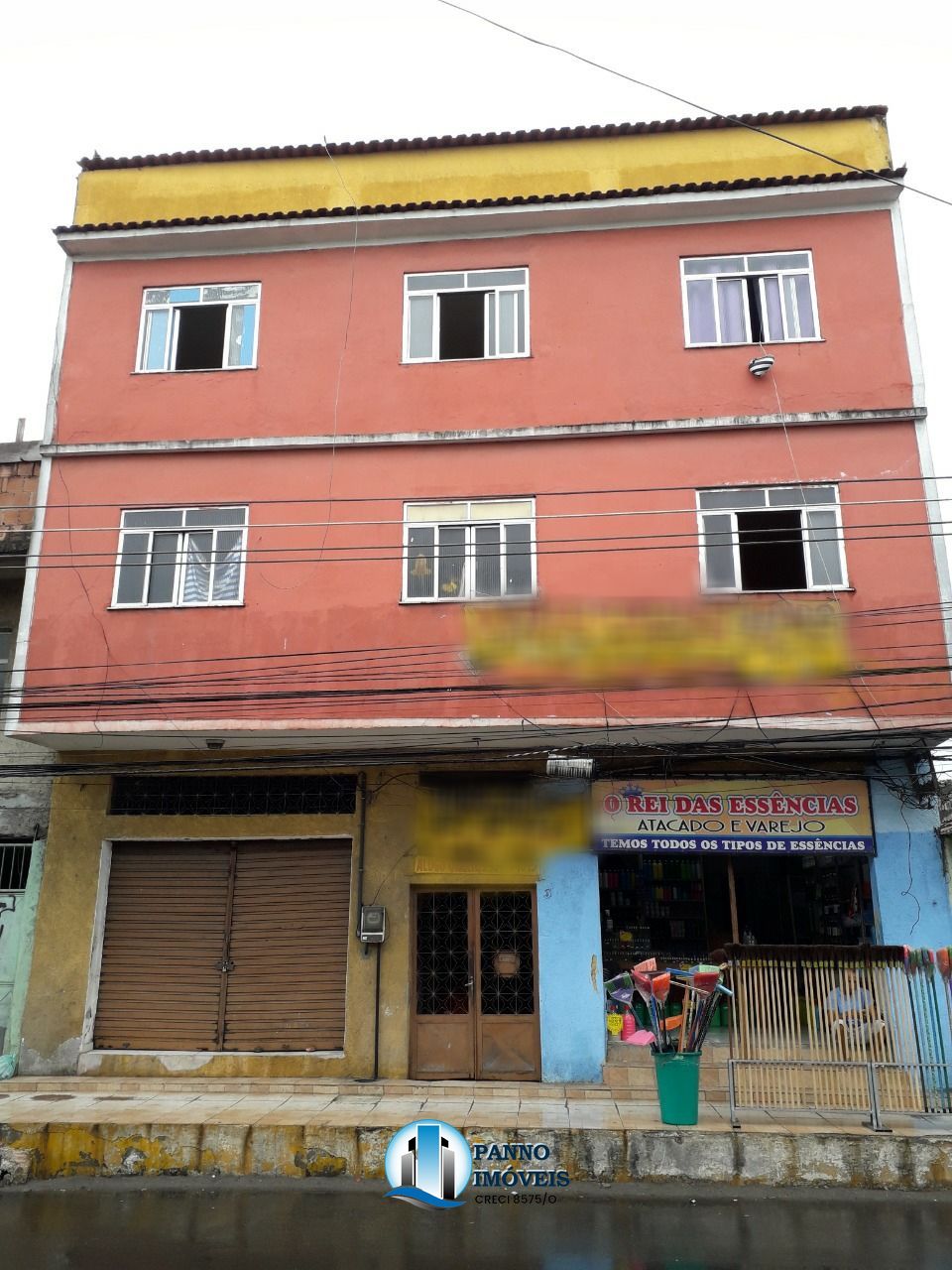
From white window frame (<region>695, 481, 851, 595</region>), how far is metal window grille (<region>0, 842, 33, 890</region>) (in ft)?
30.6

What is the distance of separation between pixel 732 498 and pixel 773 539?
2.29ft

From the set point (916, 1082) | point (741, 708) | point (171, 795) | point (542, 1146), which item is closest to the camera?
point (542, 1146)

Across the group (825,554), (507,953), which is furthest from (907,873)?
(507,953)

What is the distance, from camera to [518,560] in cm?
1179

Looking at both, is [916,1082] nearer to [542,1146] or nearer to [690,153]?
[542,1146]

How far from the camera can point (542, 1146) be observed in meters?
8.58

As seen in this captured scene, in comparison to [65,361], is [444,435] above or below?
below

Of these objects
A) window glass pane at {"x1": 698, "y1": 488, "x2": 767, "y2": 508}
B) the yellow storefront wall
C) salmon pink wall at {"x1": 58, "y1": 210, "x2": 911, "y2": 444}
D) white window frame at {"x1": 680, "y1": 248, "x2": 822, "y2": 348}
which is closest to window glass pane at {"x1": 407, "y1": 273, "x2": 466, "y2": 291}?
salmon pink wall at {"x1": 58, "y1": 210, "x2": 911, "y2": 444}

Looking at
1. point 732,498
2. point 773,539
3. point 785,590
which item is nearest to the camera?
point 785,590

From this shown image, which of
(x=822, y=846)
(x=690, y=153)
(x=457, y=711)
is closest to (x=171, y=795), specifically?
(x=457, y=711)

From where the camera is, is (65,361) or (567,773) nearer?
(567,773)

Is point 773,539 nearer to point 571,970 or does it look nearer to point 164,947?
point 571,970

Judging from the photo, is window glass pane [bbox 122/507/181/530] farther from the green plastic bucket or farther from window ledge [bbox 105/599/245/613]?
the green plastic bucket

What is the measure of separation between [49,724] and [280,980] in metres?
4.22
